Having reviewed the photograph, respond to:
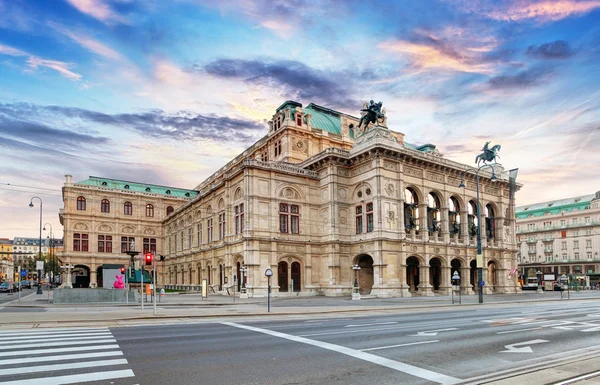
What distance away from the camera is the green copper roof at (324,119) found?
67.9 m

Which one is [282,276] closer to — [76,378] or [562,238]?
[76,378]

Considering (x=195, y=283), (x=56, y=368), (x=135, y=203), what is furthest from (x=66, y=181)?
(x=56, y=368)

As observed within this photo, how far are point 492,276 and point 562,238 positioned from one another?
168 ft

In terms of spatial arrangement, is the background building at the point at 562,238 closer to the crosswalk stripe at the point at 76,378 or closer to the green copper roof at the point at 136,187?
the green copper roof at the point at 136,187

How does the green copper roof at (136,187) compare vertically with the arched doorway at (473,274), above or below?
above

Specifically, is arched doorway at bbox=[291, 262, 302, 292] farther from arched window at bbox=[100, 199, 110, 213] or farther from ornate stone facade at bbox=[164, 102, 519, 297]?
arched window at bbox=[100, 199, 110, 213]

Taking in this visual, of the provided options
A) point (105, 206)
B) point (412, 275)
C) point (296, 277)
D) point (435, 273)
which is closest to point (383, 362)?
point (296, 277)

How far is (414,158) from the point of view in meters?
53.5

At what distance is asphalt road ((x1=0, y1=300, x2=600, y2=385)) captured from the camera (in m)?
9.73

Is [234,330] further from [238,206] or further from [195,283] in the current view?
[195,283]

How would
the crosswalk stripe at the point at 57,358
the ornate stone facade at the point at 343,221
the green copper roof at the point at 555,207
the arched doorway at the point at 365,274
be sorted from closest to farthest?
the crosswalk stripe at the point at 57,358 < the ornate stone facade at the point at 343,221 < the arched doorway at the point at 365,274 < the green copper roof at the point at 555,207

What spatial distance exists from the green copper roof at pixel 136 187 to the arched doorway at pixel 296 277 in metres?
51.5

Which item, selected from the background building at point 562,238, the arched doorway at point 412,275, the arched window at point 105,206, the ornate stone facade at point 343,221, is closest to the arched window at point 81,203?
the arched window at point 105,206

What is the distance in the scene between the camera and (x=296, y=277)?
173 ft
